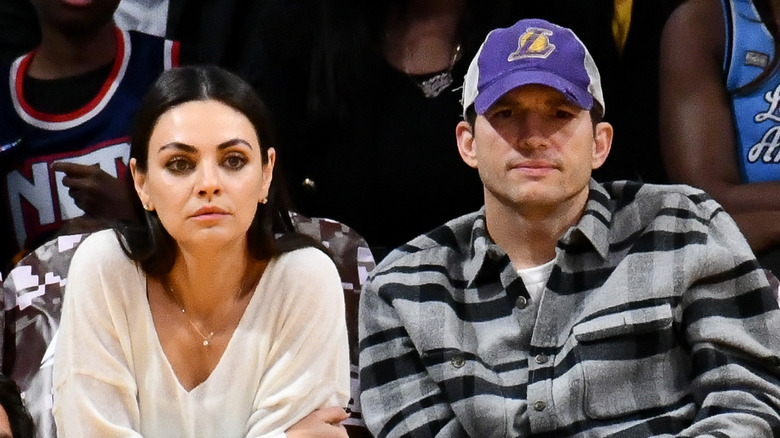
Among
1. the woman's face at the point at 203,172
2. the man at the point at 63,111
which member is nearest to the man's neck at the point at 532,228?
→ the woman's face at the point at 203,172

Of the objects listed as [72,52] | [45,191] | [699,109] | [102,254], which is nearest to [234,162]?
[102,254]

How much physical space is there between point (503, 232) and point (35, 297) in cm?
92

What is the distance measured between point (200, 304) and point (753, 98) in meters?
1.40

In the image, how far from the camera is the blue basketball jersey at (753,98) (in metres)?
2.95

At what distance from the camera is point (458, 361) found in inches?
90.7

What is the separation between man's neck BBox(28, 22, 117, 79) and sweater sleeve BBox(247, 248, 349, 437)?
3.51 ft

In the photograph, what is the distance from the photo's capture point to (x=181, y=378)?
2.27 meters

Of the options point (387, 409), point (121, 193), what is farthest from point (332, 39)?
point (387, 409)

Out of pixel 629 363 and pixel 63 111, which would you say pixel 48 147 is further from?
pixel 629 363

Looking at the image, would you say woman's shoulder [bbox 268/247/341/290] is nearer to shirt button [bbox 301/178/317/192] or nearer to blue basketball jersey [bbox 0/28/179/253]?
shirt button [bbox 301/178/317/192]

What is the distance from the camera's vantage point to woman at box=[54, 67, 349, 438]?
2.19 metres

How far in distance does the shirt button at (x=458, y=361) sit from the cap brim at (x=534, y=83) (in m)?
0.46

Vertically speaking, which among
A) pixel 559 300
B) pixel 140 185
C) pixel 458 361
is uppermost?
pixel 140 185

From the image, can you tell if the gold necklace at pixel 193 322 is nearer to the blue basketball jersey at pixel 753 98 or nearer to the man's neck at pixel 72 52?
the man's neck at pixel 72 52
